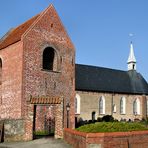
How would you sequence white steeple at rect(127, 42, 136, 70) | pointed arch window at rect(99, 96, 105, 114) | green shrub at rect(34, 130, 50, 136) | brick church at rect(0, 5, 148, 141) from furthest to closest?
white steeple at rect(127, 42, 136, 70)
pointed arch window at rect(99, 96, 105, 114)
green shrub at rect(34, 130, 50, 136)
brick church at rect(0, 5, 148, 141)

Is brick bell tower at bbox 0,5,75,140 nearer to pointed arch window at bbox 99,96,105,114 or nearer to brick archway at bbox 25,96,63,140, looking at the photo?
brick archway at bbox 25,96,63,140

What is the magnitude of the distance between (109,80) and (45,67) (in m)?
22.9

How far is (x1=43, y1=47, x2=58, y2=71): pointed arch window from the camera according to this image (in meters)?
25.2

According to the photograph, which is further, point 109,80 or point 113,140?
point 109,80

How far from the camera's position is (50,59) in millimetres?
25703

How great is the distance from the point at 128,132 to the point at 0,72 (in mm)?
14601

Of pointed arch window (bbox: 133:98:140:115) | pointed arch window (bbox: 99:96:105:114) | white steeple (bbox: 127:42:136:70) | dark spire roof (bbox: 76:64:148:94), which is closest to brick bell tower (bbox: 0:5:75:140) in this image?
dark spire roof (bbox: 76:64:148:94)

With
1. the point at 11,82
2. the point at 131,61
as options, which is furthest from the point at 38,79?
the point at 131,61

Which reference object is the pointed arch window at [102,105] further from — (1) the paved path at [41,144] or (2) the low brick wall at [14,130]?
(1) the paved path at [41,144]

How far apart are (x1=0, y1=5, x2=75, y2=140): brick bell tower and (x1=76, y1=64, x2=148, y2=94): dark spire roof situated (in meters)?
15.0

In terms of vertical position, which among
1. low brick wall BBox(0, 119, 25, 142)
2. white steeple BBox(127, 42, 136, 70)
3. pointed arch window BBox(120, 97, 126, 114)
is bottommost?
low brick wall BBox(0, 119, 25, 142)

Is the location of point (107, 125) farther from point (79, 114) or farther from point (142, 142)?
point (79, 114)

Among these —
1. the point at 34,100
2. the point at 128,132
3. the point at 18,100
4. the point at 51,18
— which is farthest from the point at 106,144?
the point at 51,18

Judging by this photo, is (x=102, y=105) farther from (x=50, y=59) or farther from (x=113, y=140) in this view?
(x=113, y=140)
